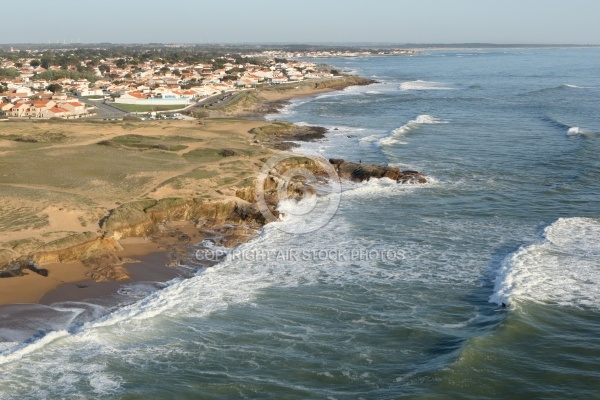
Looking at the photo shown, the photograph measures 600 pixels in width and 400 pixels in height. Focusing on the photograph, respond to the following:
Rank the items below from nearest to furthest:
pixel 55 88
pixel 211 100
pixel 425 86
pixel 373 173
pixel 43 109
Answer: pixel 373 173 < pixel 43 109 < pixel 211 100 < pixel 55 88 < pixel 425 86

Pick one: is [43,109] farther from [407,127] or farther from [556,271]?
[556,271]

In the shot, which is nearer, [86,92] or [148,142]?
[148,142]

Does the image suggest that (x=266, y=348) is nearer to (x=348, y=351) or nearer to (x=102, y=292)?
(x=348, y=351)

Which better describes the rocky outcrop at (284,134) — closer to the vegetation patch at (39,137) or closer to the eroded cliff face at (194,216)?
the eroded cliff face at (194,216)

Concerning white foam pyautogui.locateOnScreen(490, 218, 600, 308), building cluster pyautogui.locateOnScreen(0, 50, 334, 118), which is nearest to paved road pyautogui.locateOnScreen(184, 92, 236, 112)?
building cluster pyautogui.locateOnScreen(0, 50, 334, 118)

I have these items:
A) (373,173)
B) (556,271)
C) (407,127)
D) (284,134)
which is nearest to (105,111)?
(284,134)

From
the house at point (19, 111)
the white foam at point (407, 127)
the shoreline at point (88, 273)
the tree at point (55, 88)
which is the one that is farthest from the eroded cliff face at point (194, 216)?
the tree at point (55, 88)

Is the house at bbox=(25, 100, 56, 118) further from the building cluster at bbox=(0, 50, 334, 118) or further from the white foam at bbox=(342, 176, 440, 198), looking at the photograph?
the white foam at bbox=(342, 176, 440, 198)

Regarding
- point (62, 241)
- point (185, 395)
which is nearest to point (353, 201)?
point (62, 241)
